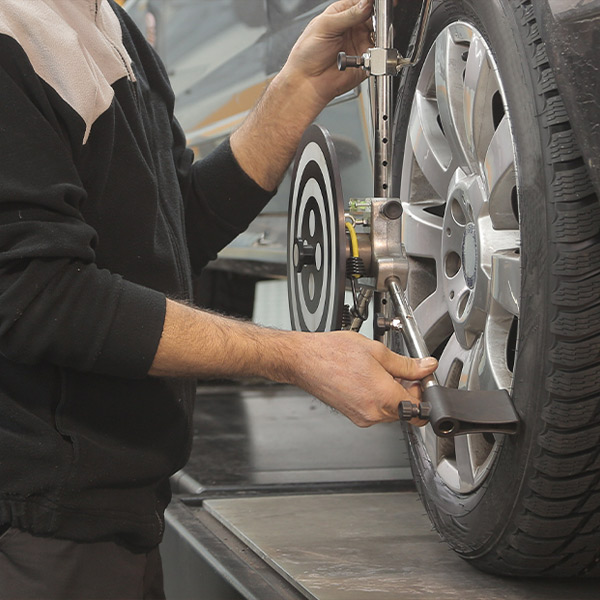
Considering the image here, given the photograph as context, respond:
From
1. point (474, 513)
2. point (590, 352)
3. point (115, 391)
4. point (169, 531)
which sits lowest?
point (169, 531)

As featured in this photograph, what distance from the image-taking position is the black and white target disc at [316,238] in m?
1.25

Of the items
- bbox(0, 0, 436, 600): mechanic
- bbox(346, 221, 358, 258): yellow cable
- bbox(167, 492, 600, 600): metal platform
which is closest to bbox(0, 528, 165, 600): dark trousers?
bbox(0, 0, 436, 600): mechanic

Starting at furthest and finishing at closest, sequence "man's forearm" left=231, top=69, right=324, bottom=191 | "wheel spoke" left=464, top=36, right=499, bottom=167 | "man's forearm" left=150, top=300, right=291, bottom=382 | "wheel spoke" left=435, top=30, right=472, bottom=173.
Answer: "man's forearm" left=231, top=69, right=324, bottom=191 < "wheel spoke" left=435, top=30, right=472, bottom=173 < "wheel spoke" left=464, top=36, right=499, bottom=167 < "man's forearm" left=150, top=300, right=291, bottom=382

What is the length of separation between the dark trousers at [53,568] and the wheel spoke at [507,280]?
688mm

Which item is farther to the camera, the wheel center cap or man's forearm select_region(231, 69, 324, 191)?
man's forearm select_region(231, 69, 324, 191)

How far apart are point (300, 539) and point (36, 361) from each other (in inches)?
25.4

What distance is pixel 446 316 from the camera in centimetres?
159

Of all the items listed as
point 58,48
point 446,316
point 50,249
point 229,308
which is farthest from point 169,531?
point 229,308

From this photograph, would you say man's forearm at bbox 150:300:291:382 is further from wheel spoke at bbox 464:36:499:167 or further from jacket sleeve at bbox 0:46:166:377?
wheel spoke at bbox 464:36:499:167

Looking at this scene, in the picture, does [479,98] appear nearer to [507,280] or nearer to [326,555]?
[507,280]

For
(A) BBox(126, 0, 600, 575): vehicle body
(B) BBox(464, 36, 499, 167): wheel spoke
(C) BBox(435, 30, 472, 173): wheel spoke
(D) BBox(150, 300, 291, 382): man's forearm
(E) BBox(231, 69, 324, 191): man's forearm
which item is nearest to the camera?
(A) BBox(126, 0, 600, 575): vehicle body

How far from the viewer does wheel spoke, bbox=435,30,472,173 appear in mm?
1479

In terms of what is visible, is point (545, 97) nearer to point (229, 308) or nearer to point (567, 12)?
point (567, 12)

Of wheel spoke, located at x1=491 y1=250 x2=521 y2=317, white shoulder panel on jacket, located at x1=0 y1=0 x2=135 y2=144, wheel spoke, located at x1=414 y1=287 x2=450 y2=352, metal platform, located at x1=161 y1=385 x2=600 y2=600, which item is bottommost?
metal platform, located at x1=161 y1=385 x2=600 y2=600
